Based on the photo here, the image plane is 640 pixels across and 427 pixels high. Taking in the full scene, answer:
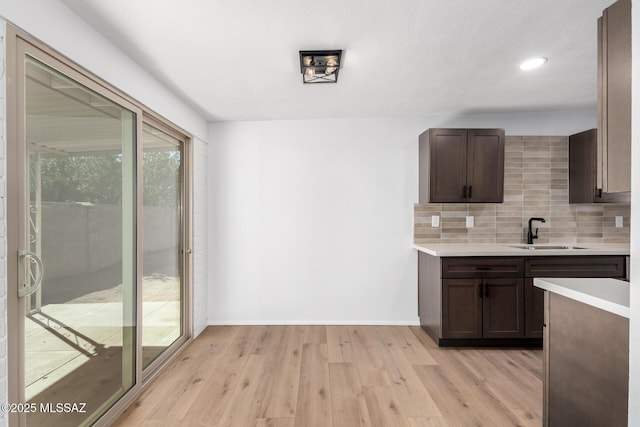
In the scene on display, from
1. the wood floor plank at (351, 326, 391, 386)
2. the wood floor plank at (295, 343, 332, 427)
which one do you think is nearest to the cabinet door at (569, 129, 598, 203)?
the wood floor plank at (351, 326, 391, 386)

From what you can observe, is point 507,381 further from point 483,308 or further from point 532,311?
point 532,311

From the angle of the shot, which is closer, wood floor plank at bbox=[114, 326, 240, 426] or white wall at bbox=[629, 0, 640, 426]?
white wall at bbox=[629, 0, 640, 426]

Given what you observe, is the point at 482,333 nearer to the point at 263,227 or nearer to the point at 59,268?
the point at 263,227

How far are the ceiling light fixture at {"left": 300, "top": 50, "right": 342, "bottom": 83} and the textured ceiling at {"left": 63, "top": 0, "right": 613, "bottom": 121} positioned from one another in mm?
56

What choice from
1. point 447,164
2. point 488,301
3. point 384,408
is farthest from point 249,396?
point 447,164

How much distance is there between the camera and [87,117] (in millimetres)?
1850

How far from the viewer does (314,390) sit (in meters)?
2.35

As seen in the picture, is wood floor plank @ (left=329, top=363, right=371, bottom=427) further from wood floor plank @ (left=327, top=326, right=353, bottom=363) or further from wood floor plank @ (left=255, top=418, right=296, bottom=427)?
wood floor plank @ (left=255, top=418, right=296, bottom=427)

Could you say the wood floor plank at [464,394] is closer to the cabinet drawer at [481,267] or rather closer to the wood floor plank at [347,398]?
the wood floor plank at [347,398]

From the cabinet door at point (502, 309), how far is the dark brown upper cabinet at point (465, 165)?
2.85ft

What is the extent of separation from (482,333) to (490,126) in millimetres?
2268

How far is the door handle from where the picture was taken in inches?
54.7

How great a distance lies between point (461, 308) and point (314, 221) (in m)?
1.79

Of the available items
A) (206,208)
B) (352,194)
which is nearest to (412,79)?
(352,194)
